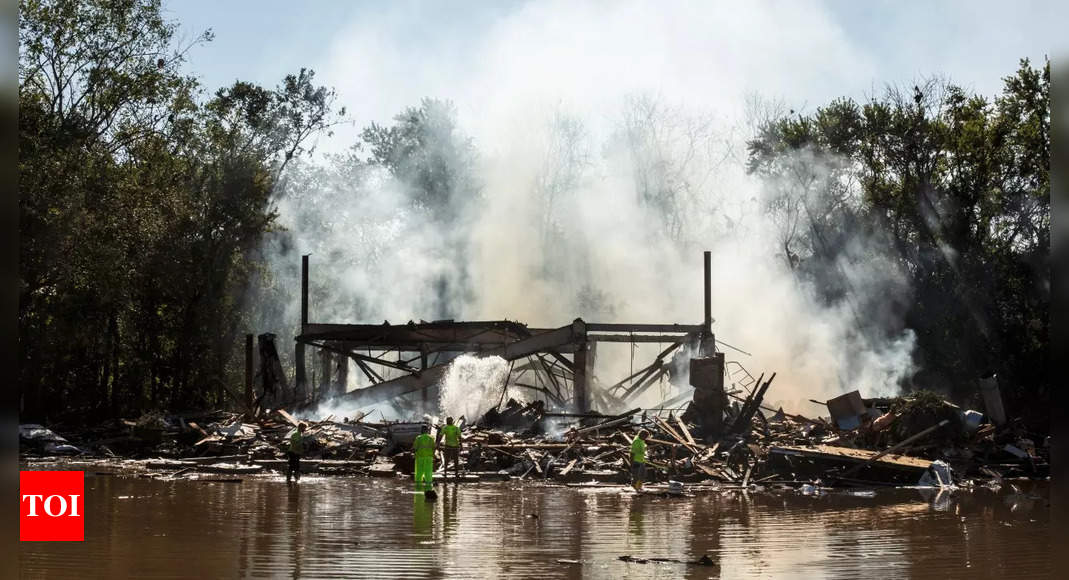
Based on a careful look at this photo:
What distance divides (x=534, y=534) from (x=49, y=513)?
7564 mm

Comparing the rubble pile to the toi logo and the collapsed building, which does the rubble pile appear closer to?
the collapsed building

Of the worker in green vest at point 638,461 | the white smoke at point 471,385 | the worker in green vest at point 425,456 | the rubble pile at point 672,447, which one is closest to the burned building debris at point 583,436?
the rubble pile at point 672,447

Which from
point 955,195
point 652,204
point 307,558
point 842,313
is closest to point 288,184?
point 652,204

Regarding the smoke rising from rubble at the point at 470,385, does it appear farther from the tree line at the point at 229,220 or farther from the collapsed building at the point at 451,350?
the tree line at the point at 229,220

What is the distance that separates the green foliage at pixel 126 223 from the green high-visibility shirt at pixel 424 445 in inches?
812

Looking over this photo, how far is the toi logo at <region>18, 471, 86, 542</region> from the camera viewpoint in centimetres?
1535

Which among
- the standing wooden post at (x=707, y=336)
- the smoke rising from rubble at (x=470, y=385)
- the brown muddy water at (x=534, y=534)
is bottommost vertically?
the brown muddy water at (x=534, y=534)

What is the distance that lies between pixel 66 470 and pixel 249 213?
26217mm

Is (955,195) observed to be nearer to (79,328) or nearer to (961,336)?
(961,336)

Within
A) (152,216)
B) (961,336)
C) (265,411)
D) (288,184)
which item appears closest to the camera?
(265,411)

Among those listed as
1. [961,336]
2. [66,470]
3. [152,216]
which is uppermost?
[152,216]

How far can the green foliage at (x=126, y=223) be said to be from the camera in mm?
40219

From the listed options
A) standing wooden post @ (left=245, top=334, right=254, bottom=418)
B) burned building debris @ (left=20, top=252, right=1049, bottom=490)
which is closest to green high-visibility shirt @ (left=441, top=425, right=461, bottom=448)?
burned building debris @ (left=20, top=252, right=1049, bottom=490)

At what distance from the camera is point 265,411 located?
38.7 metres
